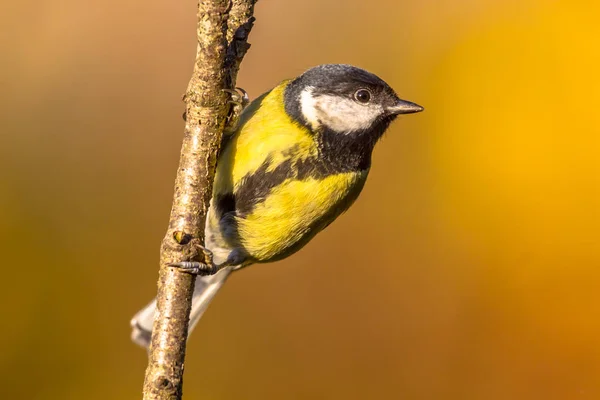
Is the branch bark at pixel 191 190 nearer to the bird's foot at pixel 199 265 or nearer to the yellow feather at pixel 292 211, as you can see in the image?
the bird's foot at pixel 199 265

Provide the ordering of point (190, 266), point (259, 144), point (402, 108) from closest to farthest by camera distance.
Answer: point (190, 266) → point (259, 144) → point (402, 108)

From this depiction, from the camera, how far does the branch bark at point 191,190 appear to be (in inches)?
74.2

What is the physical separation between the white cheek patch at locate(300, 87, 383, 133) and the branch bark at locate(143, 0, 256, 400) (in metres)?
0.47

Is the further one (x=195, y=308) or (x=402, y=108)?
(x=195, y=308)

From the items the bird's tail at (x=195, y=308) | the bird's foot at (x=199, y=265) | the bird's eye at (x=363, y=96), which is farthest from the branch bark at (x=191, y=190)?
the bird's tail at (x=195, y=308)

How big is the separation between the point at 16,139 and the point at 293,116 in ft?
5.23

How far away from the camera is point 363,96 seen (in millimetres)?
2600

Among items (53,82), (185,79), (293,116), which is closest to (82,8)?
(53,82)

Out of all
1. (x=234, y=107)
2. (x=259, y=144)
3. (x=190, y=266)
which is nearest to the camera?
(x=190, y=266)

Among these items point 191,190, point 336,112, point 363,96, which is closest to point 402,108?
point 363,96

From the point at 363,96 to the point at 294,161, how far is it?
40cm

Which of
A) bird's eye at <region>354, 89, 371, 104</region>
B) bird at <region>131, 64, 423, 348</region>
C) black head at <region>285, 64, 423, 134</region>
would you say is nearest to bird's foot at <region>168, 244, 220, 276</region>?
bird at <region>131, 64, 423, 348</region>

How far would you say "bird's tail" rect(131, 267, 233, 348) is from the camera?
2996 millimetres

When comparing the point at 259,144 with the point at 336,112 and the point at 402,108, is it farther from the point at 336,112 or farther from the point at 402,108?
the point at 402,108
